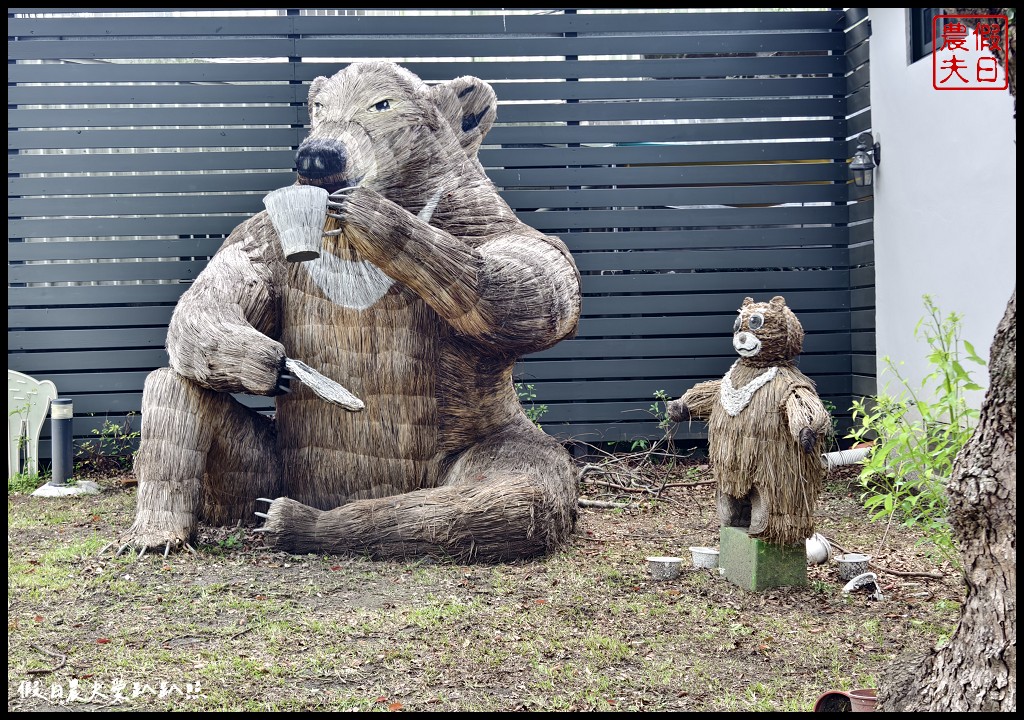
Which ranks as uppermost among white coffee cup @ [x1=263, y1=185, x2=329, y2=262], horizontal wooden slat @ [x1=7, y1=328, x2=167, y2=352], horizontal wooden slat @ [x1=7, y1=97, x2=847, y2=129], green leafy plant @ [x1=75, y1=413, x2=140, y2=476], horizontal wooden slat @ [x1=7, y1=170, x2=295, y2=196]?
horizontal wooden slat @ [x1=7, y1=97, x2=847, y2=129]

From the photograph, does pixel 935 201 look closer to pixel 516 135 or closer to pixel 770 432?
pixel 516 135

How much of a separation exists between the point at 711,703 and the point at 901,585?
1361 millimetres

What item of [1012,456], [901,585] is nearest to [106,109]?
[901,585]

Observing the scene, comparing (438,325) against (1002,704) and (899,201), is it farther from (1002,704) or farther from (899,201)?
(899,201)

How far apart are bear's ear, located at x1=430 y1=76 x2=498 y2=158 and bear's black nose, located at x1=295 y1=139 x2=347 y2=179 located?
1.70 feet

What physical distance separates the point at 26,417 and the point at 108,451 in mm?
512

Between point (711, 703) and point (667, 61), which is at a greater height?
point (667, 61)

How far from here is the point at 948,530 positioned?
2.62 metres

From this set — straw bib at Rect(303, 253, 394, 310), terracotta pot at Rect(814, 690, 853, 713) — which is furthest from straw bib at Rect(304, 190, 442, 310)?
terracotta pot at Rect(814, 690, 853, 713)

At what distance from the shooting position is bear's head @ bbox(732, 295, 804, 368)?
9.50 feet

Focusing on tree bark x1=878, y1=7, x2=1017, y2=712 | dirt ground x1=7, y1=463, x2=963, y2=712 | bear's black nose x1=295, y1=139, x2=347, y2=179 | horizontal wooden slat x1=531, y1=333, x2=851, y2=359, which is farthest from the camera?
horizontal wooden slat x1=531, y1=333, x2=851, y2=359

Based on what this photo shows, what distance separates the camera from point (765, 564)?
2.86m

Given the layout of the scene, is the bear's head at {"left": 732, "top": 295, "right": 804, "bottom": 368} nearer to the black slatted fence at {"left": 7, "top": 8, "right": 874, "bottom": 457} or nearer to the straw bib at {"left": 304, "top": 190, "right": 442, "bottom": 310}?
the straw bib at {"left": 304, "top": 190, "right": 442, "bottom": 310}

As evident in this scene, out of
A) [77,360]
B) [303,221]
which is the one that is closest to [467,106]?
[303,221]
